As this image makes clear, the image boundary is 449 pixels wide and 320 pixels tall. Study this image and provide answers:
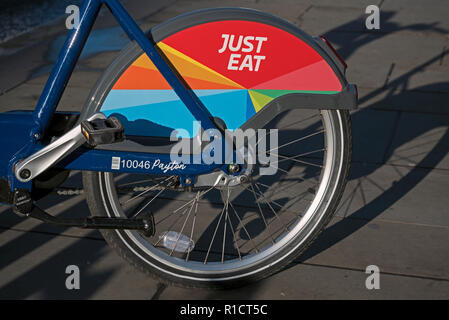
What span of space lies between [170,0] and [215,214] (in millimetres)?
5849

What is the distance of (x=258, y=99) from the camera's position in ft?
11.6

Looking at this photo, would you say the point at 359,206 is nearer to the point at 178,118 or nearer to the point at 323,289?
the point at 323,289

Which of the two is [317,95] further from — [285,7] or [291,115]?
[285,7]

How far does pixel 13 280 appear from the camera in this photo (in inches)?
151

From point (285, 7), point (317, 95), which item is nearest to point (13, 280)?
point (317, 95)

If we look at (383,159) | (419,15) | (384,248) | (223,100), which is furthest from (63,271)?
(419,15)

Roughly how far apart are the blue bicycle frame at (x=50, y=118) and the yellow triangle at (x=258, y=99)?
0.73 ft

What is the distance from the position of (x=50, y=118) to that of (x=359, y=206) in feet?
6.86

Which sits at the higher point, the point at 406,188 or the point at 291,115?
the point at 291,115

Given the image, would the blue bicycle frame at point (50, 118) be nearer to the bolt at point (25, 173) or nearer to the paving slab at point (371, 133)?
the bolt at point (25, 173)

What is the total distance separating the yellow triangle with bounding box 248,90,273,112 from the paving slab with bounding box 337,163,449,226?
128 cm

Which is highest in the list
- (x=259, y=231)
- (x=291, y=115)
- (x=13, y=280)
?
(x=291, y=115)

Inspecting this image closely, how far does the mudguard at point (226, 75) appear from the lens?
3395 millimetres

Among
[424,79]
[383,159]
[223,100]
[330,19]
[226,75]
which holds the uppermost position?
[330,19]
